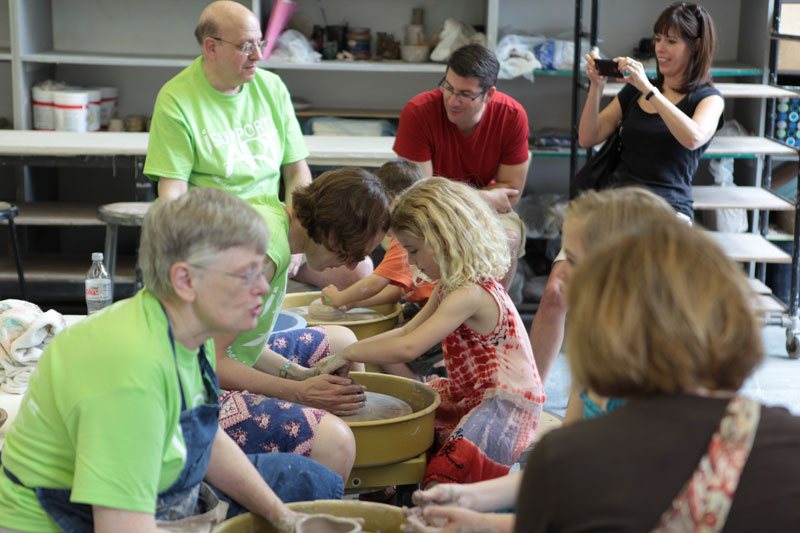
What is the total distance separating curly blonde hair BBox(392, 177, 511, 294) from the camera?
2.08 metres

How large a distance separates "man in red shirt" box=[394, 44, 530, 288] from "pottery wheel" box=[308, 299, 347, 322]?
0.77 metres

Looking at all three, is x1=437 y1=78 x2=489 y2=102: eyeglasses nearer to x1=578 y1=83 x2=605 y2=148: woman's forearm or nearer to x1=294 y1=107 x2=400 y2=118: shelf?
x1=578 y1=83 x2=605 y2=148: woman's forearm

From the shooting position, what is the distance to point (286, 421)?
1.88 metres

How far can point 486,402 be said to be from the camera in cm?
211

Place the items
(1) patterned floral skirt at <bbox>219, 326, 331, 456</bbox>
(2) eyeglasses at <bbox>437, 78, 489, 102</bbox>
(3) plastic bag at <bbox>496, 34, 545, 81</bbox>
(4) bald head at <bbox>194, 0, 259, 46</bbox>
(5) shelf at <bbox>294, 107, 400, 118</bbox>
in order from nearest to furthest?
(1) patterned floral skirt at <bbox>219, 326, 331, 456</bbox> → (4) bald head at <bbox>194, 0, 259, 46</bbox> → (2) eyeglasses at <bbox>437, 78, 489, 102</bbox> → (3) plastic bag at <bbox>496, 34, 545, 81</bbox> → (5) shelf at <bbox>294, 107, 400, 118</bbox>

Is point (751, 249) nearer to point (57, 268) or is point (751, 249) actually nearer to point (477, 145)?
point (477, 145)

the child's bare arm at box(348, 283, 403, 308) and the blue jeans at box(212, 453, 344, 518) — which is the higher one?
the child's bare arm at box(348, 283, 403, 308)

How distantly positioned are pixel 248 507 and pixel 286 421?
1.03ft

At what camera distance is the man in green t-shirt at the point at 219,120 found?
281cm

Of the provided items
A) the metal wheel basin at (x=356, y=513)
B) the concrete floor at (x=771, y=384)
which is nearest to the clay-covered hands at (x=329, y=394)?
the metal wheel basin at (x=356, y=513)

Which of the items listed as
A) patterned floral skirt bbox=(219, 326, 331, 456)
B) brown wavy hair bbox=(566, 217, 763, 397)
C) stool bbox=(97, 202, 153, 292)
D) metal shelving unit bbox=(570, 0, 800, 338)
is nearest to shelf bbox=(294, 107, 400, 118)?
metal shelving unit bbox=(570, 0, 800, 338)

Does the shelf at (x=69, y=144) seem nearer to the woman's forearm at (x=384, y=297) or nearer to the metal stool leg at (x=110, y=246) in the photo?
the metal stool leg at (x=110, y=246)

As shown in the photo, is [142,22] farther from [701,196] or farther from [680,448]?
[680,448]

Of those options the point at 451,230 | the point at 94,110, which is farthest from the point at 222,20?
the point at 94,110
